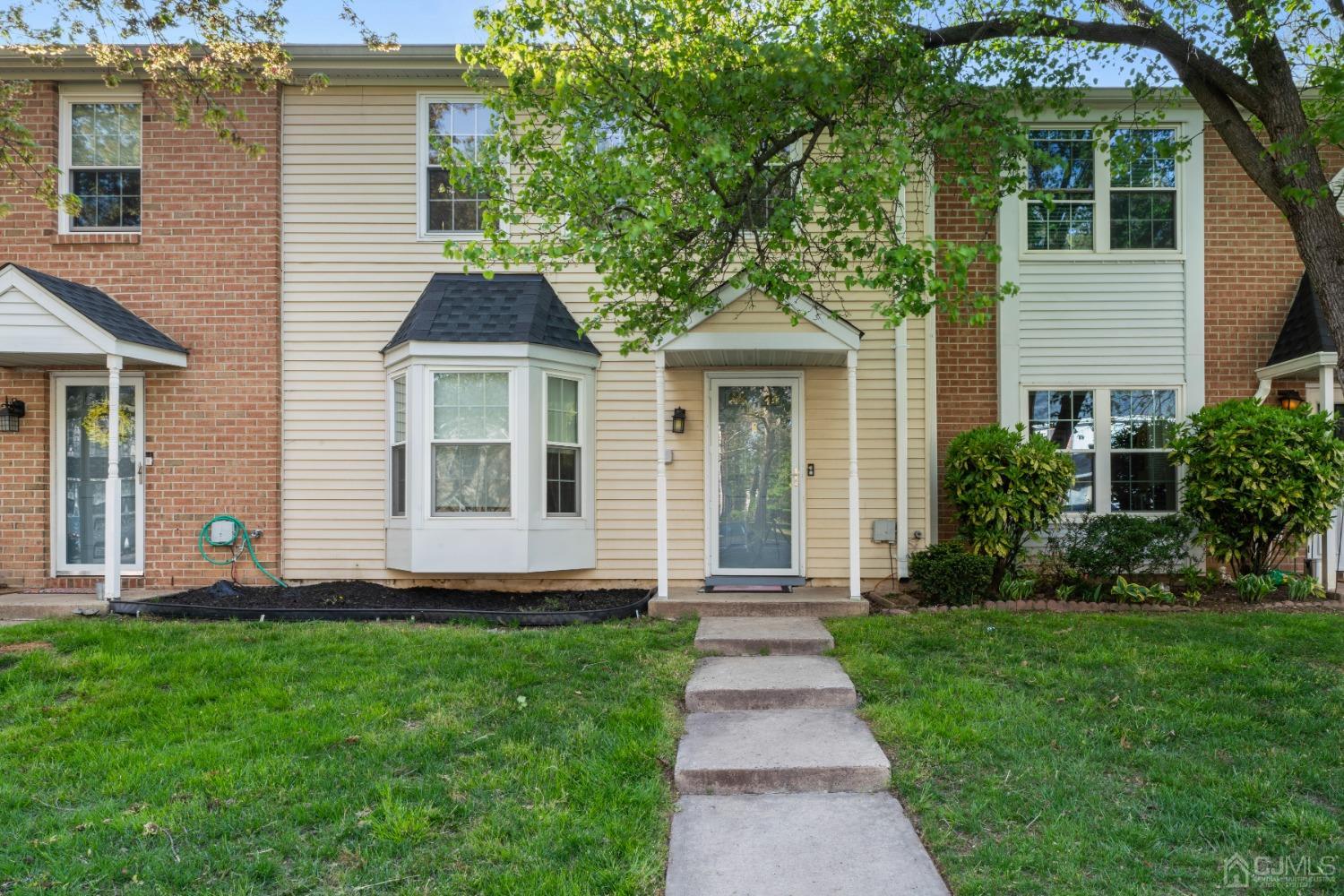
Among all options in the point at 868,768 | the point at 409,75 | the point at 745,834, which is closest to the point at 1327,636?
the point at 868,768

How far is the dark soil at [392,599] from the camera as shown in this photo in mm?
7105

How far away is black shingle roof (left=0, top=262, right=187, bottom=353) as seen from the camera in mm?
7074

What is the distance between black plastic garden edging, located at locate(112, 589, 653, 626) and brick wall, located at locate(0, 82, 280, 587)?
3.73 feet

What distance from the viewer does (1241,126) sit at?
526 centimetres

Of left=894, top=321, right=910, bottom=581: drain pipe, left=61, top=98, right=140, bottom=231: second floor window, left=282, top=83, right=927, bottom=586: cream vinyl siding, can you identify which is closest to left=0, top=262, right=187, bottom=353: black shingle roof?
left=61, top=98, right=140, bottom=231: second floor window

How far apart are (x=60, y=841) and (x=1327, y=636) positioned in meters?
7.75

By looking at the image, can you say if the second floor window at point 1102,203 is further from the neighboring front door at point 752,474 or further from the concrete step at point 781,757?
the concrete step at point 781,757

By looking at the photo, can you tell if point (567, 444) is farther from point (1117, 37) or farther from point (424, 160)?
point (1117, 37)

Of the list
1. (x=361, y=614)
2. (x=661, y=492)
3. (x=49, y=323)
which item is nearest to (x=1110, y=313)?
(x=661, y=492)

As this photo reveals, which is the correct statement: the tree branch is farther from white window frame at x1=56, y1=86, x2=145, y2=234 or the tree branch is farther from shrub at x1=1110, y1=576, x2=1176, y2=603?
white window frame at x1=56, y1=86, x2=145, y2=234

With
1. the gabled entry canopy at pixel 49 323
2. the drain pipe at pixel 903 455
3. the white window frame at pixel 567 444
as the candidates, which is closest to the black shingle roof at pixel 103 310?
the gabled entry canopy at pixel 49 323

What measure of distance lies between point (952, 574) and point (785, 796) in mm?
4158

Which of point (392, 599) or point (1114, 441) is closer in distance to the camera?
point (392, 599)

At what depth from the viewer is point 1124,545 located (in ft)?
24.5
